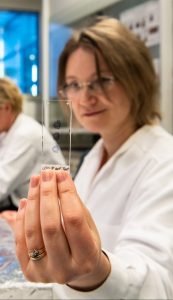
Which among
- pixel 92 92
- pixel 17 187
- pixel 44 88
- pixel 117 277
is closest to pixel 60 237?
pixel 117 277

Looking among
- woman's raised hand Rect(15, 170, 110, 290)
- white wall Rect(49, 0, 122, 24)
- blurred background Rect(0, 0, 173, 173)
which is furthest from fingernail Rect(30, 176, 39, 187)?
white wall Rect(49, 0, 122, 24)

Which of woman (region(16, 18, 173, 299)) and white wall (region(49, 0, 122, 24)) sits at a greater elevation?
white wall (region(49, 0, 122, 24))

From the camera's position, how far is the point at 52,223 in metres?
0.42

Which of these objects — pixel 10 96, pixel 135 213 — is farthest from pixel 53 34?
pixel 135 213

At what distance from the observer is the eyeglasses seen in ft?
2.93

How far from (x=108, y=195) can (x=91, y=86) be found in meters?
0.22

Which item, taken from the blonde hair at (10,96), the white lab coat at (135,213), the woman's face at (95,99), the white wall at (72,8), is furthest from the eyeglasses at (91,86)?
the white wall at (72,8)

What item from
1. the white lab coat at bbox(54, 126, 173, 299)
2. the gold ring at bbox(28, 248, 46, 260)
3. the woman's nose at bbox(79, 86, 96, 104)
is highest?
the woman's nose at bbox(79, 86, 96, 104)

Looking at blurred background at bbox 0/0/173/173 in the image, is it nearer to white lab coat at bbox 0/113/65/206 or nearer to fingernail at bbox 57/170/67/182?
white lab coat at bbox 0/113/65/206

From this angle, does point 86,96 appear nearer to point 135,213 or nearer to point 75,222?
point 135,213

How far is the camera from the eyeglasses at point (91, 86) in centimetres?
89

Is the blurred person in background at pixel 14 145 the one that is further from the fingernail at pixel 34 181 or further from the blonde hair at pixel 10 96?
the fingernail at pixel 34 181

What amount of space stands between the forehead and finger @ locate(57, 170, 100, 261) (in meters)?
0.50

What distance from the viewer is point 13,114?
113 centimetres
